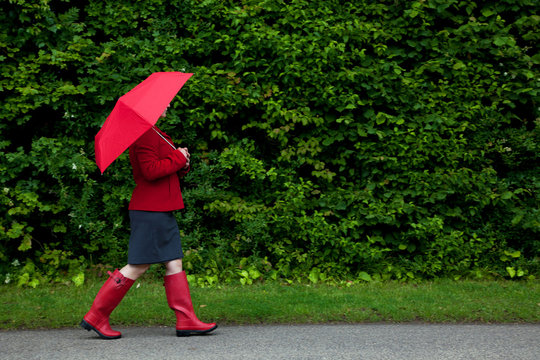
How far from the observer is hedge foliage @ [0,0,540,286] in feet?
20.3

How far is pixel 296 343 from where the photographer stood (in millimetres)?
4059

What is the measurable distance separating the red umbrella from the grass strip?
5.42 feet

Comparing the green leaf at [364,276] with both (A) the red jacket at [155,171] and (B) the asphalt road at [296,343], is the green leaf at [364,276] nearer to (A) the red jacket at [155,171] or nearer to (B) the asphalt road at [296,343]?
(B) the asphalt road at [296,343]

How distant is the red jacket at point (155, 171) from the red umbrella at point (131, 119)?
30 centimetres

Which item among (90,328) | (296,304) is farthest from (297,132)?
(90,328)

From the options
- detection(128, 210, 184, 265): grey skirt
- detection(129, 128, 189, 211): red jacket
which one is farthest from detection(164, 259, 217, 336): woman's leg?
detection(129, 128, 189, 211): red jacket

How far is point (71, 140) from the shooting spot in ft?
20.6

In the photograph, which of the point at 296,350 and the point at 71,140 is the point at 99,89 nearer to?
the point at 71,140

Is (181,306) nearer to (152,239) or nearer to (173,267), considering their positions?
(173,267)

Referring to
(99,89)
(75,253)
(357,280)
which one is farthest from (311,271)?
(99,89)

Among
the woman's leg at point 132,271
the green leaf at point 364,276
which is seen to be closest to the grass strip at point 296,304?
the green leaf at point 364,276

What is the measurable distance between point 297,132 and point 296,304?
2352 millimetres

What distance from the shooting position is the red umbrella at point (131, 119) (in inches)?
148

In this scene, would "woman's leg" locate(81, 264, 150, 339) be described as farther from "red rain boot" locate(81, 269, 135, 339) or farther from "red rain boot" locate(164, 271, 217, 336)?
"red rain boot" locate(164, 271, 217, 336)
